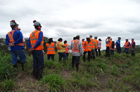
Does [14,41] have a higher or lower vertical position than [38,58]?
higher

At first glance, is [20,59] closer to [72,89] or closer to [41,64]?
[41,64]

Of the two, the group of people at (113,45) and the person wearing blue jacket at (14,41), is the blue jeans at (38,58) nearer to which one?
the person wearing blue jacket at (14,41)

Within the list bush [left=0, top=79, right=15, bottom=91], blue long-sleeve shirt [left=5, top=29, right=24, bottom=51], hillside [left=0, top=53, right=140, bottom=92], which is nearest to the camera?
bush [left=0, top=79, right=15, bottom=91]

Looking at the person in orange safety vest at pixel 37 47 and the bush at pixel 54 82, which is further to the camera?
the person in orange safety vest at pixel 37 47

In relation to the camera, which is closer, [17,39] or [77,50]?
[17,39]

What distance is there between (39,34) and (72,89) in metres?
2.54

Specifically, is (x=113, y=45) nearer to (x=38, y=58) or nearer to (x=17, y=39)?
(x=38, y=58)

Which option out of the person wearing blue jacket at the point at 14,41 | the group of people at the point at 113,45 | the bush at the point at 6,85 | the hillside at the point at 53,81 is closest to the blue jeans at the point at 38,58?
the hillside at the point at 53,81

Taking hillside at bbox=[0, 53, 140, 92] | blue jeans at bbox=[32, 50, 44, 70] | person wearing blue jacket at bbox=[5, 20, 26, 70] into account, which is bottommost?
hillside at bbox=[0, 53, 140, 92]

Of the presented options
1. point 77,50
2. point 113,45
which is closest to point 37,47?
point 77,50

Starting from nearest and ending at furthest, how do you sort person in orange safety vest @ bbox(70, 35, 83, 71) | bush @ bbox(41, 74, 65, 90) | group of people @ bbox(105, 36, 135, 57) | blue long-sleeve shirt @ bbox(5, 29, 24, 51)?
bush @ bbox(41, 74, 65, 90) → blue long-sleeve shirt @ bbox(5, 29, 24, 51) → person in orange safety vest @ bbox(70, 35, 83, 71) → group of people @ bbox(105, 36, 135, 57)

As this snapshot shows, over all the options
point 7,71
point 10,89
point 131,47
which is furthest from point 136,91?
point 131,47

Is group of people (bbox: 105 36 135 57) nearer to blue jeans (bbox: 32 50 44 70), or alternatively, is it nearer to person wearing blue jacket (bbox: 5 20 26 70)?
blue jeans (bbox: 32 50 44 70)

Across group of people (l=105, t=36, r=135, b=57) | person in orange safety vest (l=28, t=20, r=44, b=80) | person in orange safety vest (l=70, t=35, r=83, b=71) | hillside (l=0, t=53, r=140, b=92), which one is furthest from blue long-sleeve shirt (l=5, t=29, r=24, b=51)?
Answer: group of people (l=105, t=36, r=135, b=57)
